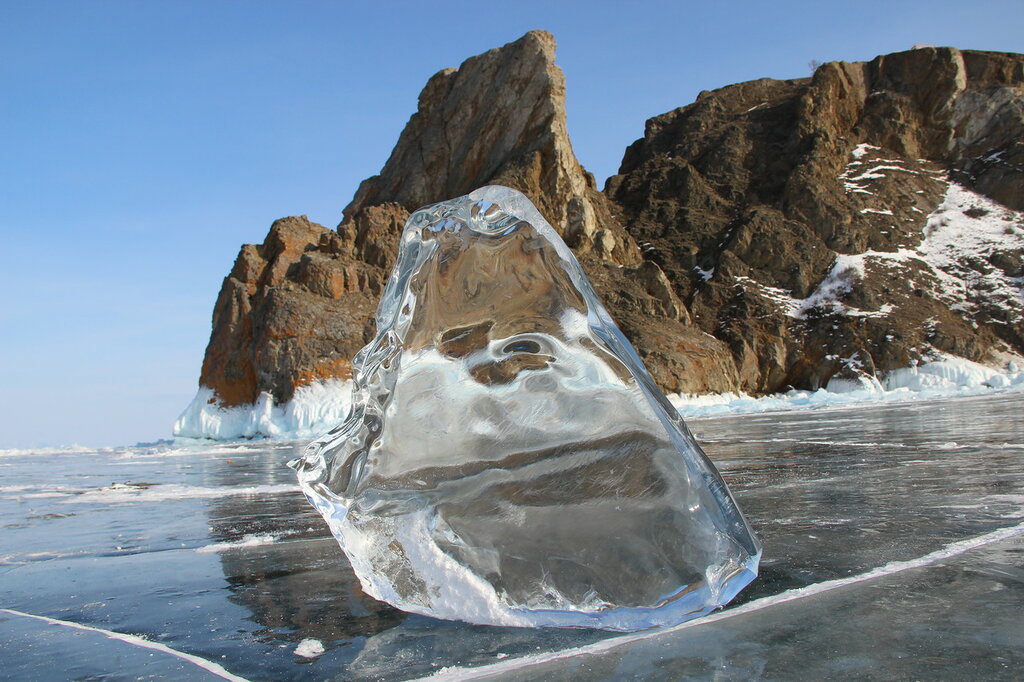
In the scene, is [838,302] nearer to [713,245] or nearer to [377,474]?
[713,245]

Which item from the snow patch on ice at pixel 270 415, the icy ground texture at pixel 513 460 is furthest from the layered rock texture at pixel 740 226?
the icy ground texture at pixel 513 460

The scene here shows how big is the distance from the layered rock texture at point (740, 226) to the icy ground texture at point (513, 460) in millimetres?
30192

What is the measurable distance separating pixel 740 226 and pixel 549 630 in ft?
145

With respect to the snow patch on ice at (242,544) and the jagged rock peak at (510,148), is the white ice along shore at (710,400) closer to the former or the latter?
the jagged rock peak at (510,148)

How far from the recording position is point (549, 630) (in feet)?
7.93

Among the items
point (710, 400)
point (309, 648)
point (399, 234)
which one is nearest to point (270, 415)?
point (399, 234)

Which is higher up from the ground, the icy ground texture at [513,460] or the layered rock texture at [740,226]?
the layered rock texture at [740,226]

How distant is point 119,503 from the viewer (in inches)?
279

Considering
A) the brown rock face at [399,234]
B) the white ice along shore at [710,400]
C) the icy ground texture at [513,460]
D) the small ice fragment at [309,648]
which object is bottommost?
the white ice along shore at [710,400]

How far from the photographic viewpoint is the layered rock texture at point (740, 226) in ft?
120

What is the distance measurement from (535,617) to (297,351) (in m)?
32.4

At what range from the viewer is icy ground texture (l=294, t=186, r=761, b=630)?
2557 millimetres

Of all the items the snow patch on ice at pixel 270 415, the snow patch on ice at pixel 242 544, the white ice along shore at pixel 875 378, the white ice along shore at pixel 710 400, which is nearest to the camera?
the snow patch on ice at pixel 242 544

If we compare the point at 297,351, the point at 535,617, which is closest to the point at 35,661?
the point at 535,617
